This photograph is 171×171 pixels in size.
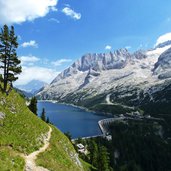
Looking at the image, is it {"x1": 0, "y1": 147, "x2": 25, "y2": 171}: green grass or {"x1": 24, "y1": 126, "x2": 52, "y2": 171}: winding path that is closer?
{"x1": 0, "y1": 147, "x2": 25, "y2": 171}: green grass

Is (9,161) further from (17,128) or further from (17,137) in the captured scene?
(17,128)

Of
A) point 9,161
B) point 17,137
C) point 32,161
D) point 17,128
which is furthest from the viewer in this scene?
point 17,128

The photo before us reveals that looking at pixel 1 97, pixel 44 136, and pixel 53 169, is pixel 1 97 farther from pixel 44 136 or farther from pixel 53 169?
pixel 53 169

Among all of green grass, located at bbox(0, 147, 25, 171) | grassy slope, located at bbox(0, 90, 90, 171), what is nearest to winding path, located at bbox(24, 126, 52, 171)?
grassy slope, located at bbox(0, 90, 90, 171)

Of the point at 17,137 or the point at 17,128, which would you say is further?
the point at 17,128

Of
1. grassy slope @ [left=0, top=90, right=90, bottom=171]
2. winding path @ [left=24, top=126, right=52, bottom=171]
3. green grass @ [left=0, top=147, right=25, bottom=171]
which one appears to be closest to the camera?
green grass @ [left=0, top=147, right=25, bottom=171]

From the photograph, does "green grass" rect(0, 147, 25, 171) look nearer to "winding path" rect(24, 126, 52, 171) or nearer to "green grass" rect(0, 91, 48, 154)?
"winding path" rect(24, 126, 52, 171)

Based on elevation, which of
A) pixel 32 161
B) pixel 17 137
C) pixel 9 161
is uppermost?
pixel 17 137

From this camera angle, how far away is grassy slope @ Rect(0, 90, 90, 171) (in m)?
30.5

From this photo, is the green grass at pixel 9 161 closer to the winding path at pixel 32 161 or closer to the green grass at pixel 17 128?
the winding path at pixel 32 161

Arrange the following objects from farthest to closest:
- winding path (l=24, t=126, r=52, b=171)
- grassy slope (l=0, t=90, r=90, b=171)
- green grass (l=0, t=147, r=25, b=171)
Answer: winding path (l=24, t=126, r=52, b=171) < grassy slope (l=0, t=90, r=90, b=171) < green grass (l=0, t=147, r=25, b=171)

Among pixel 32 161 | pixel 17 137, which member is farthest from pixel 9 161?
pixel 17 137

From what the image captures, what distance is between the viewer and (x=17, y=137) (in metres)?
39.2

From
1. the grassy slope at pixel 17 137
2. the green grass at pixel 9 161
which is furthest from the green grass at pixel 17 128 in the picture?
the green grass at pixel 9 161
